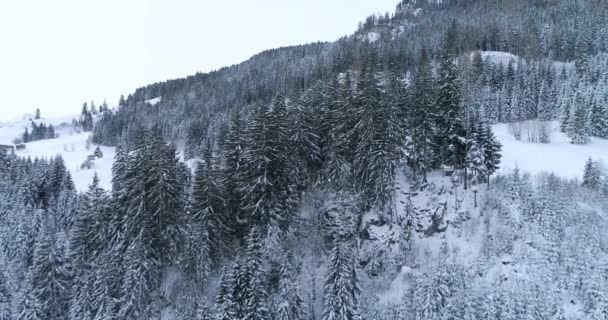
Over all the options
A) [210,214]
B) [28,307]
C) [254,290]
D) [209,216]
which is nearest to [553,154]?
[254,290]

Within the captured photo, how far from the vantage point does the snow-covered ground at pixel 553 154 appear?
50.9m

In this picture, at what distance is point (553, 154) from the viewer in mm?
58625

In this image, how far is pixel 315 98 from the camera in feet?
176

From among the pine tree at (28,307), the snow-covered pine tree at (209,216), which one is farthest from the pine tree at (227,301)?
the pine tree at (28,307)

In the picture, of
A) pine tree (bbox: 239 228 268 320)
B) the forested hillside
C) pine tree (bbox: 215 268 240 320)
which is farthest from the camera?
the forested hillside

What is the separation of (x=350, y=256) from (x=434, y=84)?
2782 centimetres

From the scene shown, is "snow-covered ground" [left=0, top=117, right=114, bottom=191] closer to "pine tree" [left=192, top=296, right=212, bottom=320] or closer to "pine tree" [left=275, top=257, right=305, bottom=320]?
"pine tree" [left=192, top=296, right=212, bottom=320]

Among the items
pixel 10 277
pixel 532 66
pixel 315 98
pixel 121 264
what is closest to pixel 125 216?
pixel 121 264

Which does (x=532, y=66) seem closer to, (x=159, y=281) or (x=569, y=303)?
(x=569, y=303)

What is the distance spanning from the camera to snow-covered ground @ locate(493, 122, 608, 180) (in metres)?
50.9

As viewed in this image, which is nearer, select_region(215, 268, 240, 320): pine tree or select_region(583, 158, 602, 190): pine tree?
select_region(215, 268, 240, 320): pine tree

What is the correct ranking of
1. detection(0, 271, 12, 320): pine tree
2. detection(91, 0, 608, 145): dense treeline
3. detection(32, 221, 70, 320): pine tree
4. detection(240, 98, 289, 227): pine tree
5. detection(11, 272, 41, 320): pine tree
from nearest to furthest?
detection(11, 272, 41, 320): pine tree → detection(240, 98, 289, 227): pine tree → detection(32, 221, 70, 320): pine tree → detection(0, 271, 12, 320): pine tree → detection(91, 0, 608, 145): dense treeline

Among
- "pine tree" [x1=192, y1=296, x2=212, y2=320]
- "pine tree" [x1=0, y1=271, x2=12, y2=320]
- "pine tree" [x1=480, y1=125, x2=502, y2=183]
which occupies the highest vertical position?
"pine tree" [x1=480, y1=125, x2=502, y2=183]

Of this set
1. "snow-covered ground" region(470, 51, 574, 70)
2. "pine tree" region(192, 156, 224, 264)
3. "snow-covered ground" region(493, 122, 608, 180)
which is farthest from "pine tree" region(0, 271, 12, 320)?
"snow-covered ground" region(470, 51, 574, 70)
